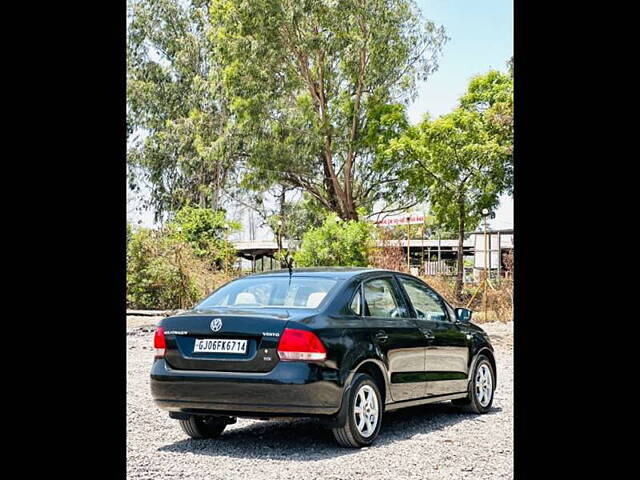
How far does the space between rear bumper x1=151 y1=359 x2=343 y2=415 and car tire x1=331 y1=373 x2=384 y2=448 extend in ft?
0.64

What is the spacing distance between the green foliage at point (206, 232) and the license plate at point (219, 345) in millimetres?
14980

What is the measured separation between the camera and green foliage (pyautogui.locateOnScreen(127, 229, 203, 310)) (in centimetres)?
2070

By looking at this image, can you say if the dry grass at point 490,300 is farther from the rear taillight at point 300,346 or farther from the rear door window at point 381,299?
the rear taillight at point 300,346

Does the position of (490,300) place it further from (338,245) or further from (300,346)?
(300,346)

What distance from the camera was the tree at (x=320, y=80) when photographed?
30.5m

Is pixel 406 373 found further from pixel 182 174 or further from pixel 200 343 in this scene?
pixel 182 174

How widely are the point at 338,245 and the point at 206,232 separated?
3.31 metres

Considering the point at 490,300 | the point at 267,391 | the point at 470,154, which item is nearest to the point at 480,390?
the point at 267,391

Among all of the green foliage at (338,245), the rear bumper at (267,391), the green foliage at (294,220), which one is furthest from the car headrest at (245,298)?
the green foliage at (294,220)

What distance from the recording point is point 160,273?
67.9 feet

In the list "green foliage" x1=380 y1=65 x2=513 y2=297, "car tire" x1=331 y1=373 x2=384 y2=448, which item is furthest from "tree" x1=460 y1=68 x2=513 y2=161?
"car tire" x1=331 y1=373 x2=384 y2=448

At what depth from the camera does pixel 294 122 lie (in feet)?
103
